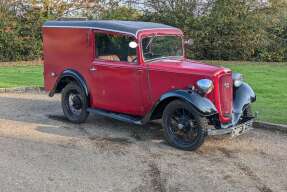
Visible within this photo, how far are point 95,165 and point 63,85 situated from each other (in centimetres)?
347

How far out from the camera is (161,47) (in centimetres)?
880

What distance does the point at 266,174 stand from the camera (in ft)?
21.4

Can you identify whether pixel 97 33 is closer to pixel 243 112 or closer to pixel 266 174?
pixel 243 112

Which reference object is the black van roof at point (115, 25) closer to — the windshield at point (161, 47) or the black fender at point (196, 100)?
the windshield at point (161, 47)

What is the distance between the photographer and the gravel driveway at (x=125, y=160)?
6.14 metres

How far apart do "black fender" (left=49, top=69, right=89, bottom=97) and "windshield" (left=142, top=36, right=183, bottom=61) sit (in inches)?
57.7

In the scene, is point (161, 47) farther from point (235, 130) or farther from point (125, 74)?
point (235, 130)

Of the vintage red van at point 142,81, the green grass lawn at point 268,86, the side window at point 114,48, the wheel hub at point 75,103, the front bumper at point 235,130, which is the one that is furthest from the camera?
the green grass lawn at point 268,86

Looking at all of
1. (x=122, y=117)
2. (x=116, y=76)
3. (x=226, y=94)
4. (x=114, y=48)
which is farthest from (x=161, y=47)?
(x=226, y=94)

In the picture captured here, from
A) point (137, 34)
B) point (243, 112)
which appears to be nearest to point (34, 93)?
point (137, 34)

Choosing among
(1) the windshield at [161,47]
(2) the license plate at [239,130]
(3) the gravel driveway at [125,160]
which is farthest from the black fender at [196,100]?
(1) the windshield at [161,47]

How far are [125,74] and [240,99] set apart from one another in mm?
1928

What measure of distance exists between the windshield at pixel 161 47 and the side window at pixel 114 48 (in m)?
0.23

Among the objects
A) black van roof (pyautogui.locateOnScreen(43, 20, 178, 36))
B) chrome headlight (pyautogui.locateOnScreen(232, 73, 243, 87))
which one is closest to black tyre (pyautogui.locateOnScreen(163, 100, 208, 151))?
chrome headlight (pyautogui.locateOnScreen(232, 73, 243, 87))
